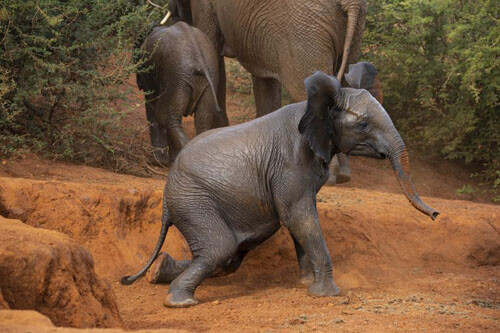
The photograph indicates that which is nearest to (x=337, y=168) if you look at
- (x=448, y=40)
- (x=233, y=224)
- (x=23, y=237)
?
(x=233, y=224)

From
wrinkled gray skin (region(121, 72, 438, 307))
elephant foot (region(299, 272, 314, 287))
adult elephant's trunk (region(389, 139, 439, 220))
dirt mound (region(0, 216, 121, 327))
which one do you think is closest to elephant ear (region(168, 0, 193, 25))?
wrinkled gray skin (region(121, 72, 438, 307))

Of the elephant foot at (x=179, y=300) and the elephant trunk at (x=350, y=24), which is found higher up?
the elephant trunk at (x=350, y=24)

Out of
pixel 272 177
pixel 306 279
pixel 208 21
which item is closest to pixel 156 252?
pixel 272 177

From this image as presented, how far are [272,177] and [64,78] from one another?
374 centimetres

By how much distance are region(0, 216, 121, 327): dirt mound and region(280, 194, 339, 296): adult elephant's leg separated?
1681mm

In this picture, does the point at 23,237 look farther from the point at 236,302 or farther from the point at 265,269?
the point at 265,269

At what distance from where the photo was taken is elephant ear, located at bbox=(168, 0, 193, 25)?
10.0 m

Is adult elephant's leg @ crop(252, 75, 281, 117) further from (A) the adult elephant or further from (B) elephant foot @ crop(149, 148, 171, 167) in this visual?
(B) elephant foot @ crop(149, 148, 171, 167)

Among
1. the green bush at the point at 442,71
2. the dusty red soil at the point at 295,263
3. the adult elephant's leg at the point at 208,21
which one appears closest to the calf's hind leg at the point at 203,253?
the dusty red soil at the point at 295,263

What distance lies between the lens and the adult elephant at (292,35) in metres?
8.02

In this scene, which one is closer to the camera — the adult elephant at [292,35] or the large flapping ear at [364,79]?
the large flapping ear at [364,79]

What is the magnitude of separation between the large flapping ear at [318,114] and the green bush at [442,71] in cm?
521

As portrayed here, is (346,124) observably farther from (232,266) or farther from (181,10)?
(181,10)

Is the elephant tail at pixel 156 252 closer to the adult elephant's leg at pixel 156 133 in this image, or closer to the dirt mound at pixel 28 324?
the dirt mound at pixel 28 324
